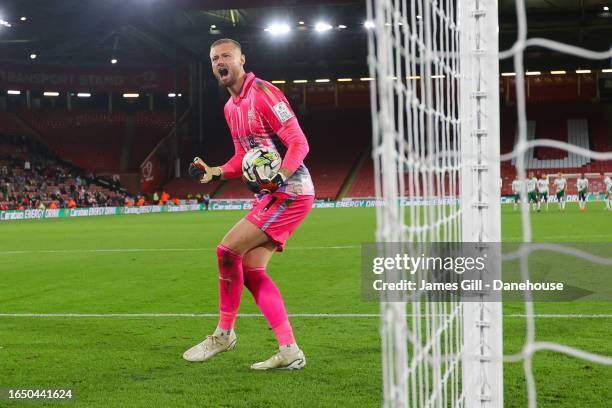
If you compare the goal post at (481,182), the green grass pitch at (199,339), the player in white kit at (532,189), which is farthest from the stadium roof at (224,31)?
the goal post at (481,182)

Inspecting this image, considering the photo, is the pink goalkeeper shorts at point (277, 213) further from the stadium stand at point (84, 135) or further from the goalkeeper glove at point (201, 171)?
the stadium stand at point (84, 135)

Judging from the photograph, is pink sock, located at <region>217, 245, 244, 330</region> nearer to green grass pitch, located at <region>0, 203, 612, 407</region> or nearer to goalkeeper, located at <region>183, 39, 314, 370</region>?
goalkeeper, located at <region>183, 39, 314, 370</region>

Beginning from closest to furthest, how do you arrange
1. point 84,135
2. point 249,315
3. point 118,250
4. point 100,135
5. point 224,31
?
point 249,315
point 118,250
point 224,31
point 84,135
point 100,135

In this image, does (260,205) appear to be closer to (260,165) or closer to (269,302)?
(260,165)

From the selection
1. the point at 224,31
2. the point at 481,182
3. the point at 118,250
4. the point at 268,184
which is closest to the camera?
the point at 481,182

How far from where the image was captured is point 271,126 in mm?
4539

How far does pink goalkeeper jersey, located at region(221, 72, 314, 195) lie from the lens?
175 inches

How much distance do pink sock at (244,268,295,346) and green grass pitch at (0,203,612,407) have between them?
258mm

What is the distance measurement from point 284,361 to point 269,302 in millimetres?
366

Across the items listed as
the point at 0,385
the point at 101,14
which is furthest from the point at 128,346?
the point at 101,14

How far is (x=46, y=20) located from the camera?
32281mm

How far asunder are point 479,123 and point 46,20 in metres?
32.1

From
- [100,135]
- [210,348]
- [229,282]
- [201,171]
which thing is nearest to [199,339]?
[210,348]

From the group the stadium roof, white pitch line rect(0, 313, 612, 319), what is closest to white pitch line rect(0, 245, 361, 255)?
white pitch line rect(0, 313, 612, 319)
